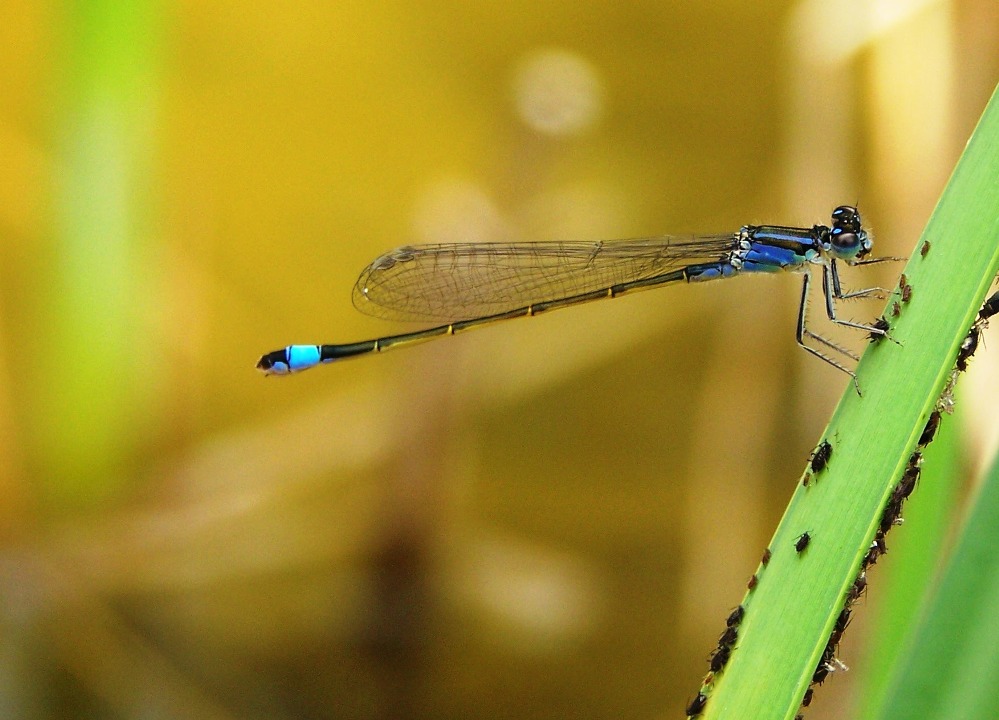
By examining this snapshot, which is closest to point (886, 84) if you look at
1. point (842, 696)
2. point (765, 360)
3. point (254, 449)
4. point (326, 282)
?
point (765, 360)

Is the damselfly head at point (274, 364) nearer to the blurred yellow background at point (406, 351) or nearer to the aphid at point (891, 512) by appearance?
the blurred yellow background at point (406, 351)

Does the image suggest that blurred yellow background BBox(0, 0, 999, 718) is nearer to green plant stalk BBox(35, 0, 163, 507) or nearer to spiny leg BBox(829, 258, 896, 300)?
green plant stalk BBox(35, 0, 163, 507)

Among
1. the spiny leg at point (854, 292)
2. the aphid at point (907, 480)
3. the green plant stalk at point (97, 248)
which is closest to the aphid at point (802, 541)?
the aphid at point (907, 480)

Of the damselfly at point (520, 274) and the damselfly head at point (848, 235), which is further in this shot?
the damselfly at point (520, 274)

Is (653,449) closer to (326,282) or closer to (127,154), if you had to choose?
(326,282)

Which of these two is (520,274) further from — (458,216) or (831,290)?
(458,216)

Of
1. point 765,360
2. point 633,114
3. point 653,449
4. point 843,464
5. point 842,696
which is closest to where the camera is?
point 843,464

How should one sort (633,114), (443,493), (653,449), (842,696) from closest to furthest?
(842,696) < (443,493) < (653,449) < (633,114)

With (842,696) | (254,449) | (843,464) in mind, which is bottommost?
(842,696)
